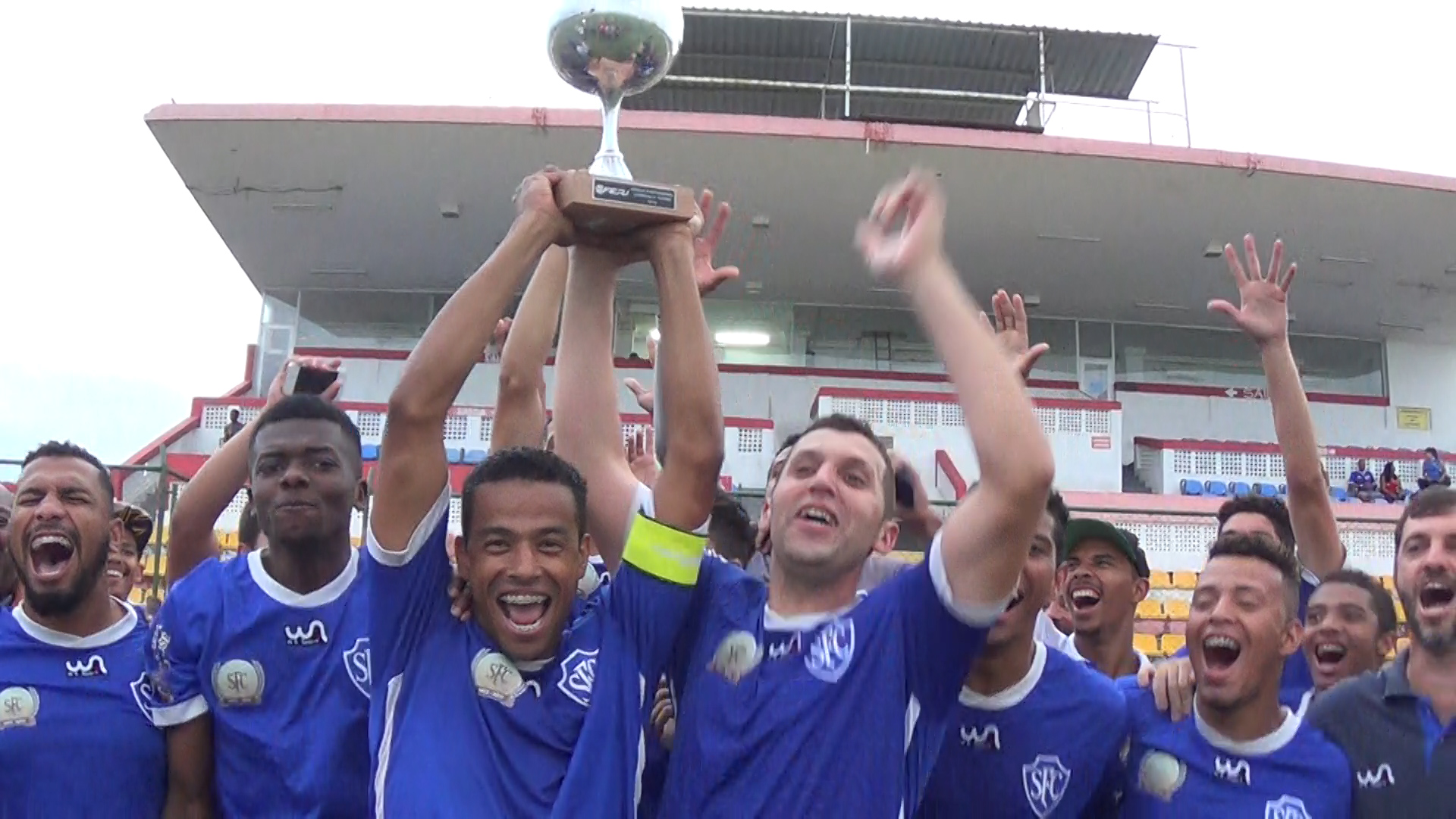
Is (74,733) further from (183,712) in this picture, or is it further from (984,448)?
(984,448)

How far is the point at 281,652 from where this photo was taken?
2.65 m

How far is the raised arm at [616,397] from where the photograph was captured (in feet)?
7.68

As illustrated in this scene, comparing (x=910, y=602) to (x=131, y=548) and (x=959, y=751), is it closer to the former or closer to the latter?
(x=959, y=751)

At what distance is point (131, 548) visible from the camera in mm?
4387

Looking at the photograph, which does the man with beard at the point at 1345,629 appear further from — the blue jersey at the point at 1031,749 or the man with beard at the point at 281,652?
the man with beard at the point at 281,652

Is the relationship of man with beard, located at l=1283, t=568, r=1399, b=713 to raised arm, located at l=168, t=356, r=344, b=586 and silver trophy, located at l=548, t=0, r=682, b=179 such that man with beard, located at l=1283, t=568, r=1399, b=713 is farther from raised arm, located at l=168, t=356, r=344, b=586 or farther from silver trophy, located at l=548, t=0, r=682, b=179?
raised arm, located at l=168, t=356, r=344, b=586

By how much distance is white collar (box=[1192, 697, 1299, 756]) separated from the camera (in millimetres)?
2539

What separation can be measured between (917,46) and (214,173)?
8.82m

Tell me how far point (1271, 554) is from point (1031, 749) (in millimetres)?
813

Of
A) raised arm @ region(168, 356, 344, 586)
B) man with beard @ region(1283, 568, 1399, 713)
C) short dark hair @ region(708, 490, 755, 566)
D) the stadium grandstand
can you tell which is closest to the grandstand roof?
the stadium grandstand

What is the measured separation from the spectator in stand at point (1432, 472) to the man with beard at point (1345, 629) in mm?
13016

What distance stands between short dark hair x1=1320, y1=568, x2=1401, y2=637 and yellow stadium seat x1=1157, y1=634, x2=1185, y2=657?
7667 mm

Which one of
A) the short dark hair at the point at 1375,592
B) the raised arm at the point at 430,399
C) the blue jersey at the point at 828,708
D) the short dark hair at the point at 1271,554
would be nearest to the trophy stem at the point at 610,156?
the raised arm at the point at 430,399

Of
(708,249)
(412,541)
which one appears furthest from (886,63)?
(412,541)
